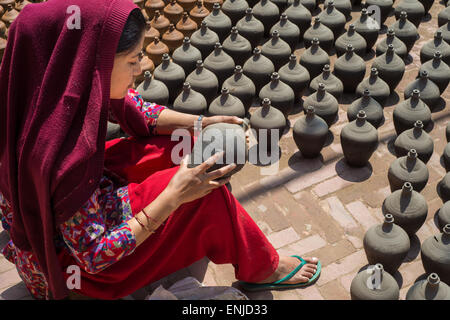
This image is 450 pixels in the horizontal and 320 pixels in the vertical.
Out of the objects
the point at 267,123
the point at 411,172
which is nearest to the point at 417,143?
the point at 411,172

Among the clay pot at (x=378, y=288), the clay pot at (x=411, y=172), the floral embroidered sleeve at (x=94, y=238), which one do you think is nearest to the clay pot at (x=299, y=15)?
the clay pot at (x=411, y=172)

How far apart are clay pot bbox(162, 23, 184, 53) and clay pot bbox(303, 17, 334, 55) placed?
4.55 ft

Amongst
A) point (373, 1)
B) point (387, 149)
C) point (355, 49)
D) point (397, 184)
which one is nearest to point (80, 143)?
point (397, 184)

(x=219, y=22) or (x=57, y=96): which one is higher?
(x=57, y=96)

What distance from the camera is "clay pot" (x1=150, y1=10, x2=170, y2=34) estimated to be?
6.48 metres

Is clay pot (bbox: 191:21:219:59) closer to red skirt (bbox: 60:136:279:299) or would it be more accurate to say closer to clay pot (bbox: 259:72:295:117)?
clay pot (bbox: 259:72:295:117)

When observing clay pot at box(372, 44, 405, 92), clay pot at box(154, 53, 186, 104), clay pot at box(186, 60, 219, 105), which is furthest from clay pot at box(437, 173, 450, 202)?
clay pot at box(154, 53, 186, 104)

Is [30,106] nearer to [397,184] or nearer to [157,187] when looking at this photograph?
[157,187]

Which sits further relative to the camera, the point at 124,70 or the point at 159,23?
the point at 159,23

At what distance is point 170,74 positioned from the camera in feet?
17.6

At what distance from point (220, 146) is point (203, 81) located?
84.3 inches

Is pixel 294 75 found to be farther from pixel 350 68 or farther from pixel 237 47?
pixel 237 47

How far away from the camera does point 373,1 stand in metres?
6.79

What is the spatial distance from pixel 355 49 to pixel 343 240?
8.50 feet
